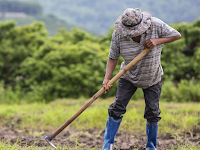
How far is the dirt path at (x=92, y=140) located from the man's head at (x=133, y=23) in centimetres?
155

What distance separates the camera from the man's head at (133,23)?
2.43 metres

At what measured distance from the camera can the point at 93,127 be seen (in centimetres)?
461

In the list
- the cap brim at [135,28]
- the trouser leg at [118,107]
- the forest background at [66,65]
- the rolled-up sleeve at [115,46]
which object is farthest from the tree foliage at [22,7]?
the cap brim at [135,28]

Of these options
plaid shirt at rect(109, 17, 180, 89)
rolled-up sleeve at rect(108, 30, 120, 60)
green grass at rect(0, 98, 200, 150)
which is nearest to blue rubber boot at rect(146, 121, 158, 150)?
plaid shirt at rect(109, 17, 180, 89)

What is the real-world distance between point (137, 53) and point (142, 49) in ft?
0.23

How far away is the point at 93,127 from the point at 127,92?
6.58 feet

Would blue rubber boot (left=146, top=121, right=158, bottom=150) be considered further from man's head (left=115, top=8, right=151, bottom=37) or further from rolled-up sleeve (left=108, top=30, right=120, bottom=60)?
man's head (left=115, top=8, right=151, bottom=37)

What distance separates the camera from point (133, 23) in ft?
7.99

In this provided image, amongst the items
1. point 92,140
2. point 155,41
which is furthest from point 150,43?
point 92,140

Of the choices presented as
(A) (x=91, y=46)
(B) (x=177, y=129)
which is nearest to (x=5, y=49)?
(A) (x=91, y=46)

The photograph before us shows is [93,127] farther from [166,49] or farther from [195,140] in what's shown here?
[166,49]

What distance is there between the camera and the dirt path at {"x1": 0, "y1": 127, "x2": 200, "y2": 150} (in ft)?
10.8

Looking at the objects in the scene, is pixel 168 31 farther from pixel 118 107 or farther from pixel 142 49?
pixel 118 107

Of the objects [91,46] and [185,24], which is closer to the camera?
[91,46]
